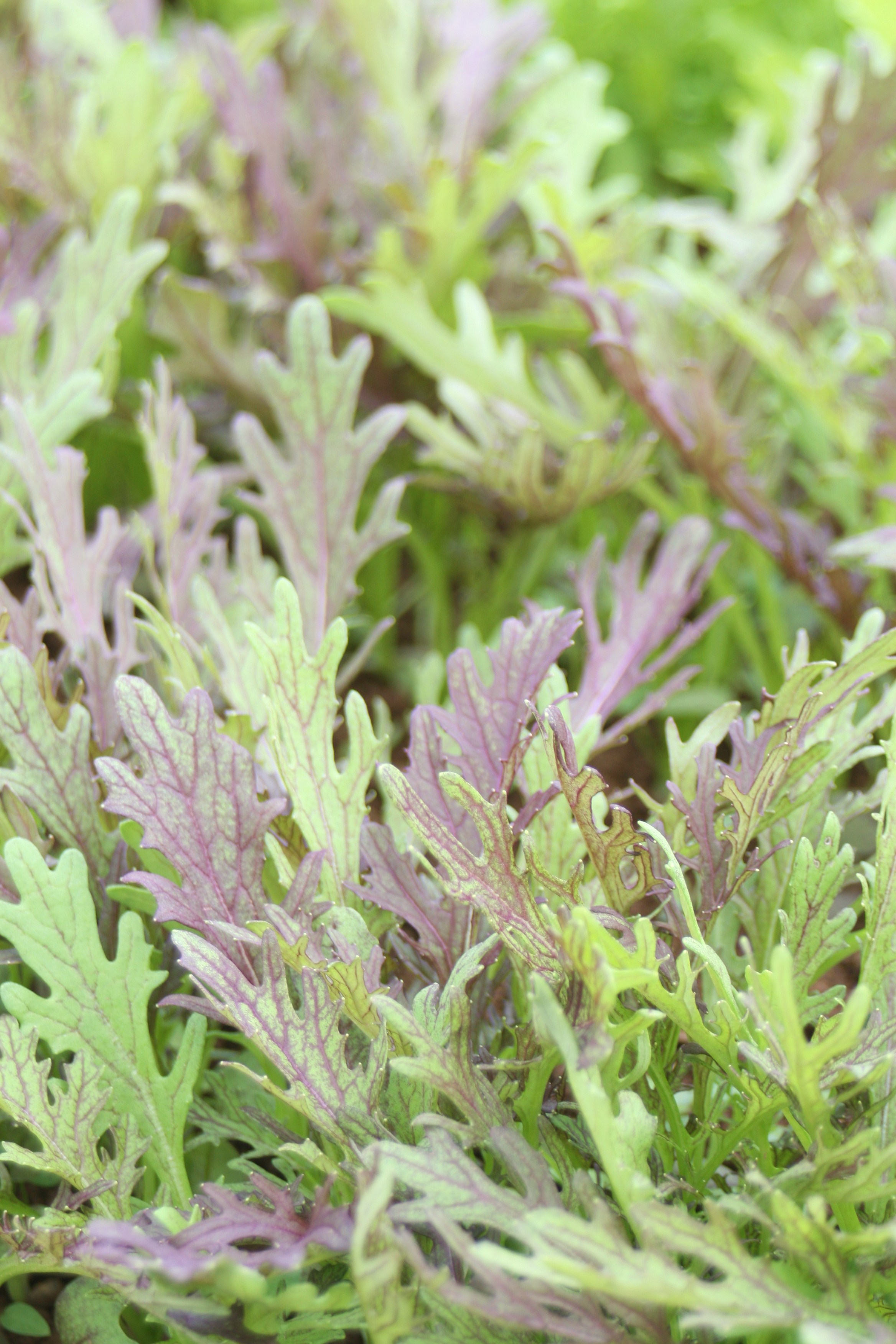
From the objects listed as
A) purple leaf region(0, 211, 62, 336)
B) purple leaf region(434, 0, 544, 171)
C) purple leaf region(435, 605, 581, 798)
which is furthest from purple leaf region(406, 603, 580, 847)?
purple leaf region(434, 0, 544, 171)

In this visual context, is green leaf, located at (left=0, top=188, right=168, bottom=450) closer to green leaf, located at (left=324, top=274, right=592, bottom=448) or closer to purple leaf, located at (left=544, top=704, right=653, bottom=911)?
green leaf, located at (left=324, top=274, right=592, bottom=448)

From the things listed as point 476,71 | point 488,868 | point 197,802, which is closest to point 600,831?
point 488,868

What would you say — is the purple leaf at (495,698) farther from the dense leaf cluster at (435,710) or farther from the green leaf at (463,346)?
the green leaf at (463,346)

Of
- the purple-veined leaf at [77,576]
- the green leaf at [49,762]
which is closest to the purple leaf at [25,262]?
the purple-veined leaf at [77,576]

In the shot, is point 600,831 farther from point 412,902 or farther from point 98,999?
point 98,999

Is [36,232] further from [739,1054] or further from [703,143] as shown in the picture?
[703,143]

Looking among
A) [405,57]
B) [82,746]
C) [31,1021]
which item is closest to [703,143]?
[405,57]
